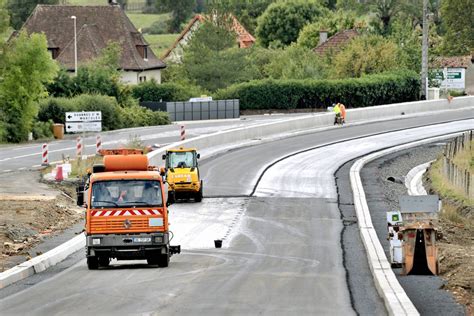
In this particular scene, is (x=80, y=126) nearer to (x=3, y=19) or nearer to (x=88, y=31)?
(x=3, y=19)

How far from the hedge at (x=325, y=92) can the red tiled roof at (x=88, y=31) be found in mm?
15350

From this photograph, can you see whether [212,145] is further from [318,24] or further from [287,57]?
[318,24]

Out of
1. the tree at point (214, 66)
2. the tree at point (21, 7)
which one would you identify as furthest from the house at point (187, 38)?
the tree at point (21, 7)

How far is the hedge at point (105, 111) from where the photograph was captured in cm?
7300

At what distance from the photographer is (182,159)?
134ft

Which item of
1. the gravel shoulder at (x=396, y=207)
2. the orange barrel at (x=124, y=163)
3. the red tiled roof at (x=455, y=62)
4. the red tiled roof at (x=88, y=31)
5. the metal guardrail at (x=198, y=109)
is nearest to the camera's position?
the gravel shoulder at (x=396, y=207)

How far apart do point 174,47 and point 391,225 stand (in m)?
113

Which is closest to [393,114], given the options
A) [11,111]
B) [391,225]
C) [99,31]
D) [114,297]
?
[11,111]

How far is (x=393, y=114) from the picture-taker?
261 ft

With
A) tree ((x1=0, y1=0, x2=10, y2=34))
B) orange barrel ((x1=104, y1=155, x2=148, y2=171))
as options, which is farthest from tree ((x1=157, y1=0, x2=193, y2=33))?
orange barrel ((x1=104, y1=155, x2=148, y2=171))

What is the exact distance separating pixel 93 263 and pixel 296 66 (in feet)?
267

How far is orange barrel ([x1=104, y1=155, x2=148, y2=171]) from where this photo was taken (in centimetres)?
2592

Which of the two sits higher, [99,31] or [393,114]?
[99,31]

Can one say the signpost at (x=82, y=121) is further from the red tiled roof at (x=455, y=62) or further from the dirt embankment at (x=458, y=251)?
the red tiled roof at (x=455, y=62)
